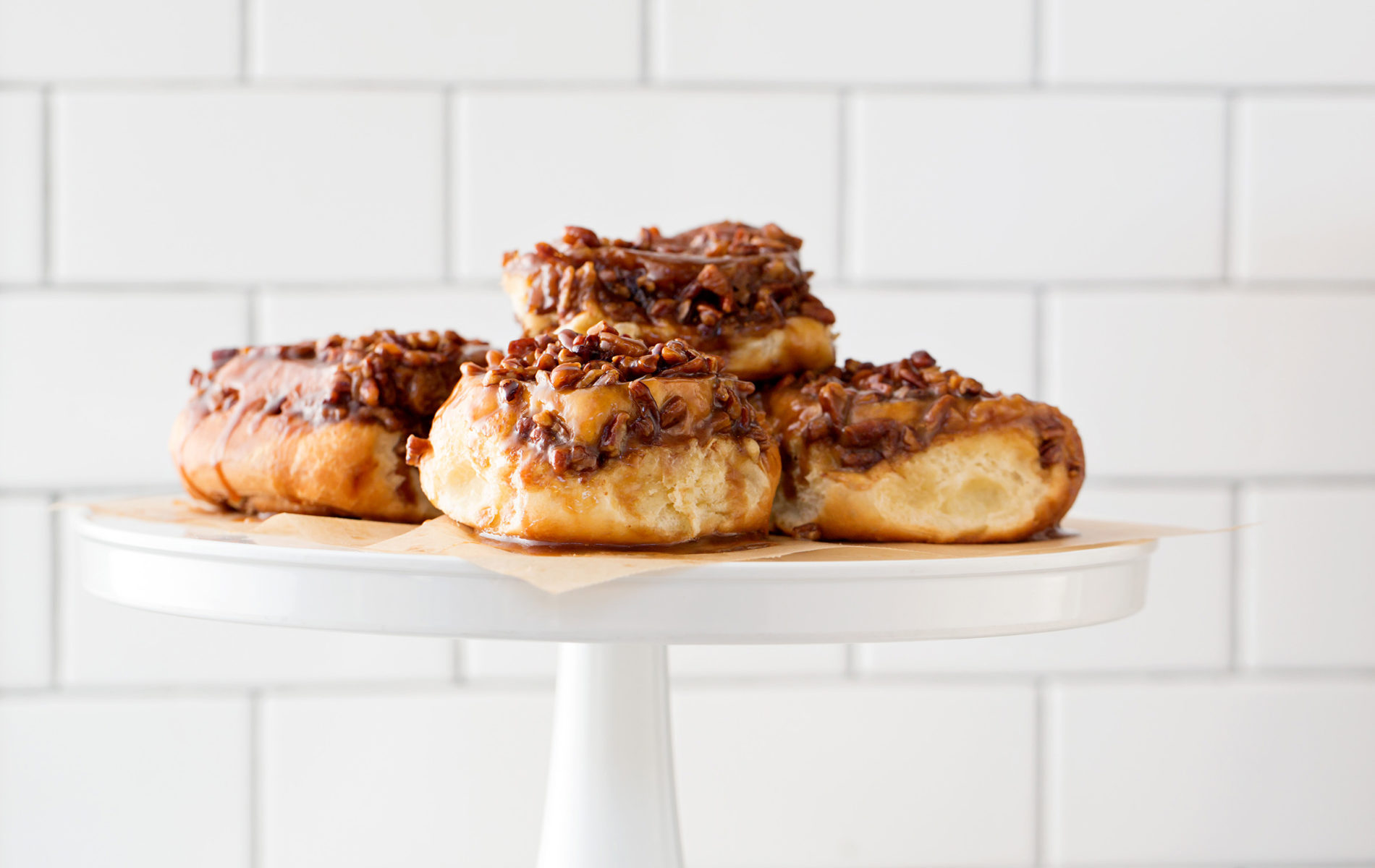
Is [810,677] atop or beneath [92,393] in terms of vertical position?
beneath

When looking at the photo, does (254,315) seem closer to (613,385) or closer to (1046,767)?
(613,385)

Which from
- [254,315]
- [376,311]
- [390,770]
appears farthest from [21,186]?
[390,770]

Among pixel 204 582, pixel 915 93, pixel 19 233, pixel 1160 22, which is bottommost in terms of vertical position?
pixel 204 582

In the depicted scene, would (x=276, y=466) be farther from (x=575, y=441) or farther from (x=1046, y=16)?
(x=1046, y=16)

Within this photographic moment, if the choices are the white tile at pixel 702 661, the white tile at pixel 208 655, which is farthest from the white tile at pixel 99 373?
the white tile at pixel 702 661

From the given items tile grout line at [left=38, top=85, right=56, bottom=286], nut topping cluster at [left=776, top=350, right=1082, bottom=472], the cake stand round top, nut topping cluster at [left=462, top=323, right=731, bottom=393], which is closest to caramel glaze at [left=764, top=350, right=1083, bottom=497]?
nut topping cluster at [left=776, top=350, right=1082, bottom=472]

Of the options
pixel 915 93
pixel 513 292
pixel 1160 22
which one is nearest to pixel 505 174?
pixel 915 93
